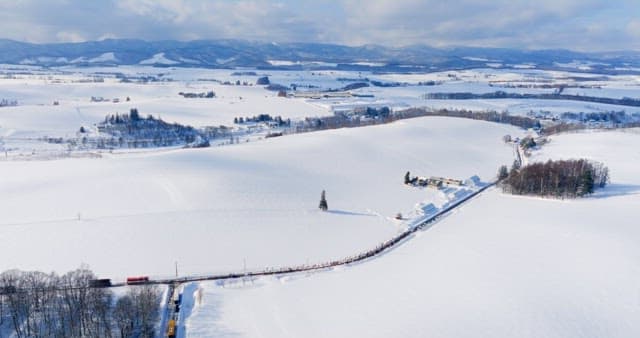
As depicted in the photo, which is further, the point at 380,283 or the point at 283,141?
the point at 283,141

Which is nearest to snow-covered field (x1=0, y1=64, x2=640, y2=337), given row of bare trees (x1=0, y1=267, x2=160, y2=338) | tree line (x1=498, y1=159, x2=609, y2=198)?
tree line (x1=498, y1=159, x2=609, y2=198)

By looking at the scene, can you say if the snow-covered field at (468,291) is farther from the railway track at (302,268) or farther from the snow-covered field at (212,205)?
the snow-covered field at (212,205)

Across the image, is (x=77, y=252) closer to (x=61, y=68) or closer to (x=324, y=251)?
(x=324, y=251)

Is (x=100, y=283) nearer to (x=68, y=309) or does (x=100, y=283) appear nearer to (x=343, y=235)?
(x=68, y=309)

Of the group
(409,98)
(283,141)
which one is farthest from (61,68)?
(283,141)

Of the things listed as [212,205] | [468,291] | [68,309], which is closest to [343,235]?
[212,205]

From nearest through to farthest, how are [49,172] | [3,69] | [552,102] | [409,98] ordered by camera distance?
[49,172]
[552,102]
[409,98]
[3,69]

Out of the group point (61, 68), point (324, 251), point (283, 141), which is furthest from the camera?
point (61, 68)
